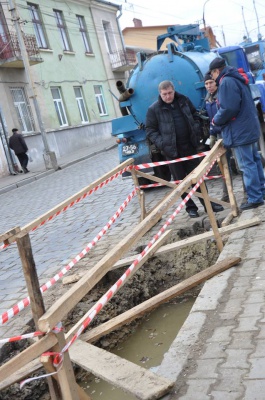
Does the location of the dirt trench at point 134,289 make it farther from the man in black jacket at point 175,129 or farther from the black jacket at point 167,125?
the black jacket at point 167,125

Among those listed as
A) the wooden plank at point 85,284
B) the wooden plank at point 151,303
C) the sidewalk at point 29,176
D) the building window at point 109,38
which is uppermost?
the building window at point 109,38

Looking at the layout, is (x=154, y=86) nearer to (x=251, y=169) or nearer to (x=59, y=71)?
(x=251, y=169)

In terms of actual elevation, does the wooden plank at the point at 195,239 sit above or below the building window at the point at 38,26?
below

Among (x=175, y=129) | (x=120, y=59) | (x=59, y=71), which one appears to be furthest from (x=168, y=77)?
(x=120, y=59)

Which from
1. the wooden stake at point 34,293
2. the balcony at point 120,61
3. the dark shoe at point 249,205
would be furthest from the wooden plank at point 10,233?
the balcony at point 120,61

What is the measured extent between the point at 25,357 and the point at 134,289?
2938 millimetres

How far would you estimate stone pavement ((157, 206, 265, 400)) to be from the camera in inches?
107

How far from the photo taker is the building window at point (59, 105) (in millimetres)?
25656

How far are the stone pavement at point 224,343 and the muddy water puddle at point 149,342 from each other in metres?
0.57

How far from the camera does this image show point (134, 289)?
5258mm

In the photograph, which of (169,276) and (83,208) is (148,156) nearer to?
(83,208)

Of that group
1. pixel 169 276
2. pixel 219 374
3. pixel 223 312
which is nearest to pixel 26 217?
pixel 169 276

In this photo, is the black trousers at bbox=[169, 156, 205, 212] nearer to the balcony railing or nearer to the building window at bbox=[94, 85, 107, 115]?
the balcony railing

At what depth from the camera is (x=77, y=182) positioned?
13.8 meters
